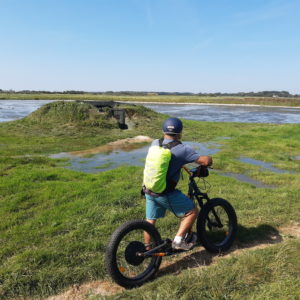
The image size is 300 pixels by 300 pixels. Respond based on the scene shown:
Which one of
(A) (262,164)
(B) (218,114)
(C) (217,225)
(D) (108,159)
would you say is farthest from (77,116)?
(B) (218,114)

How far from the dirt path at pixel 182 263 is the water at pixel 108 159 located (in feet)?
25.8

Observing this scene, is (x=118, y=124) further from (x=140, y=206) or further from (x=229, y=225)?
(x=229, y=225)

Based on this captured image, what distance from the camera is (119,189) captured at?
828cm

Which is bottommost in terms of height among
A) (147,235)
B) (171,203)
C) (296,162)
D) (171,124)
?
(296,162)

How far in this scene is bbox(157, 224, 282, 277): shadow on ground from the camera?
447 cm

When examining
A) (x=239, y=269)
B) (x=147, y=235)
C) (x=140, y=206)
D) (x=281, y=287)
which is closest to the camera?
(x=281, y=287)

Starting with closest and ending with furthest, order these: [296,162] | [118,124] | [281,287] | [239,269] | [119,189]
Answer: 1. [281,287]
2. [239,269]
3. [119,189]
4. [296,162]
5. [118,124]

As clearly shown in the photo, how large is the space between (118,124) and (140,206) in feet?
66.0

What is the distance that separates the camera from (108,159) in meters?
14.7

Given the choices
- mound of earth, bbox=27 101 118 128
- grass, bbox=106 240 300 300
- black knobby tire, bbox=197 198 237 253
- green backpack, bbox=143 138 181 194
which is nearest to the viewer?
grass, bbox=106 240 300 300

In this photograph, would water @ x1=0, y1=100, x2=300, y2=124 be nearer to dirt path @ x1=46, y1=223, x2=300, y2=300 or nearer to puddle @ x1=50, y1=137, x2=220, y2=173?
puddle @ x1=50, y1=137, x2=220, y2=173

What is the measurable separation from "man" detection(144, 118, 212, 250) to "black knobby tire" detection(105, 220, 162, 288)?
0.61 ft

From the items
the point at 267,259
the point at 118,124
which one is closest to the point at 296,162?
the point at 267,259

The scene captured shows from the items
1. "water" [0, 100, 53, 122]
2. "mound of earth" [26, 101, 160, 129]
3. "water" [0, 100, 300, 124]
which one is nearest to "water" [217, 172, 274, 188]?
"mound of earth" [26, 101, 160, 129]
